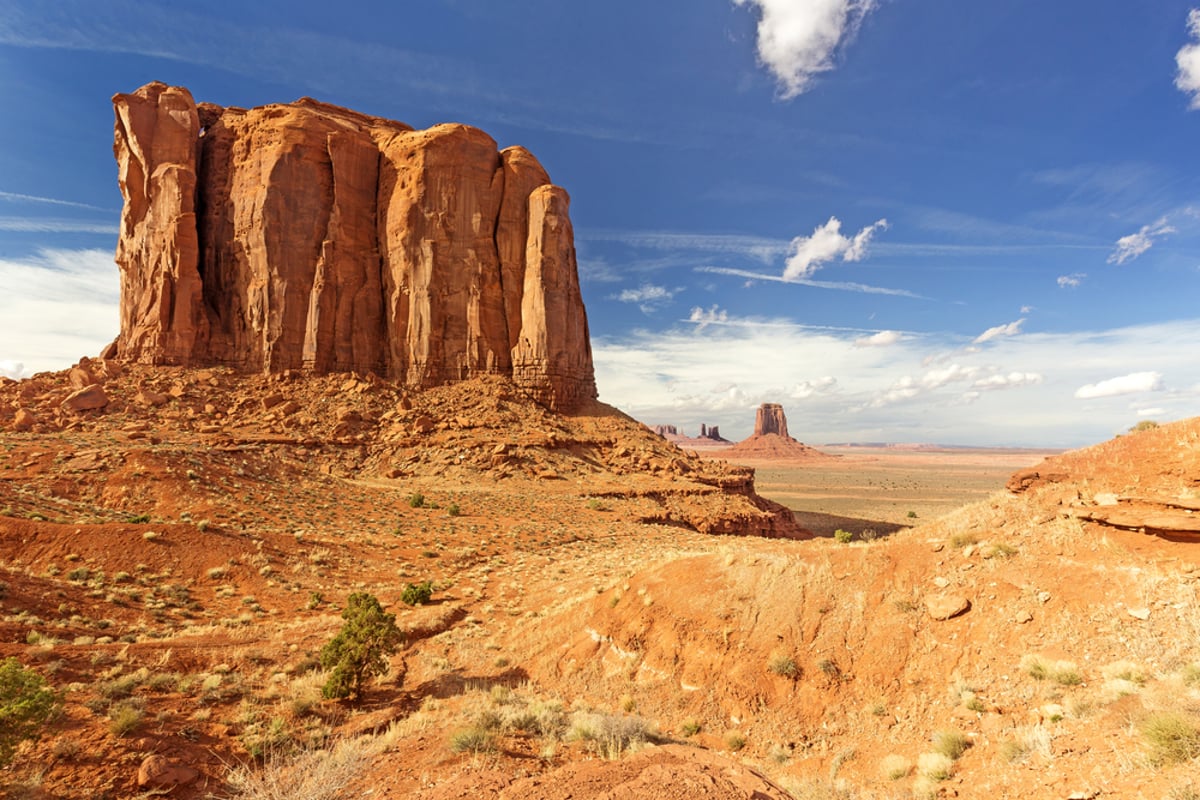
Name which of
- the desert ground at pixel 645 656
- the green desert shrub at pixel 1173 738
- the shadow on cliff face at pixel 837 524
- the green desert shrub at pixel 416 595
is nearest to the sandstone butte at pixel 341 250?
the shadow on cliff face at pixel 837 524

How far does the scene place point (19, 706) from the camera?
20.4ft

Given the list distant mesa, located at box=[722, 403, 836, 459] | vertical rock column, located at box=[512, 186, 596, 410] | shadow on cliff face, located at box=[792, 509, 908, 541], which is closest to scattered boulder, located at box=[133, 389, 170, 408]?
vertical rock column, located at box=[512, 186, 596, 410]

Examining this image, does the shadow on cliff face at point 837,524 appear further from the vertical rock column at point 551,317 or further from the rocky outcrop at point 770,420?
the rocky outcrop at point 770,420

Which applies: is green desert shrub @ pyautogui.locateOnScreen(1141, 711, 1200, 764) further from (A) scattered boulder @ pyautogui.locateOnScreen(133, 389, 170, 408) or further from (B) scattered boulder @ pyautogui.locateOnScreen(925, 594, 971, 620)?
(A) scattered boulder @ pyautogui.locateOnScreen(133, 389, 170, 408)

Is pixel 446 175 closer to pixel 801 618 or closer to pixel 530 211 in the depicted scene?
pixel 530 211

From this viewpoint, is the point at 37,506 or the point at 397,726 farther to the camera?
the point at 37,506

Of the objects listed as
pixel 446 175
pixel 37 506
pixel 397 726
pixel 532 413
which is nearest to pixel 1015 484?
pixel 397 726

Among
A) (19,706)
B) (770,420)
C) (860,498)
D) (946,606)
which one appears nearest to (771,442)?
(770,420)

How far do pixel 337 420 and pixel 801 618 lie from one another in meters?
38.6

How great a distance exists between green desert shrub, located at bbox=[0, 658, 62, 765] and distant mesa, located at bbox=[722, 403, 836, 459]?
170221 mm

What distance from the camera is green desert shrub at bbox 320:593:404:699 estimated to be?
32.2 feet

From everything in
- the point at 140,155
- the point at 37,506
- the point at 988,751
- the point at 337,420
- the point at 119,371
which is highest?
the point at 140,155

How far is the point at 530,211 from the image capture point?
49844 mm

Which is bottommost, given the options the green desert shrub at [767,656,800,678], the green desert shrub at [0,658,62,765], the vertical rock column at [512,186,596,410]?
the green desert shrub at [767,656,800,678]
